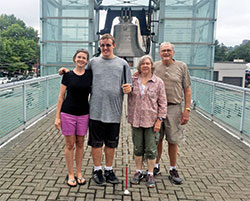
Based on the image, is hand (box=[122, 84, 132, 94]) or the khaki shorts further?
the khaki shorts

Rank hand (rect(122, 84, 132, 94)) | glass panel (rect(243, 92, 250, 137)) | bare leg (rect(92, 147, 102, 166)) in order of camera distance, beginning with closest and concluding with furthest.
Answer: hand (rect(122, 84, 132, 94)) → bare leg (rect(92, 147, 102, 166)) → glass panel (rect(243, 92, 250, 137))

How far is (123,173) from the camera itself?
398 cm

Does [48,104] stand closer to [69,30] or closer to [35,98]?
[35,98]

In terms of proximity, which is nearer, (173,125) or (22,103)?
(173,125)

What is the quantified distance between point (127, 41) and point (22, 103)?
9.39ft

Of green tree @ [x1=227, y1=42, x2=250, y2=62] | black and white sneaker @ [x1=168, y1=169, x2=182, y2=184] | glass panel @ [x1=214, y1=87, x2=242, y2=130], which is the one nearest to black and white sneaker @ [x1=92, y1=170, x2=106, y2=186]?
black and white sneaker @ [x1=168, y1=169, x2=182, y2=184]

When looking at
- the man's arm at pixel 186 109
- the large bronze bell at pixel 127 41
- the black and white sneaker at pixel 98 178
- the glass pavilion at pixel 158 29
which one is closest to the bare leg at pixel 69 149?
the black and white sneaker at pixel 98 178

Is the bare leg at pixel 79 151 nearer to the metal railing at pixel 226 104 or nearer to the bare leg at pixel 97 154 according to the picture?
the bare leg at pixel 97 154

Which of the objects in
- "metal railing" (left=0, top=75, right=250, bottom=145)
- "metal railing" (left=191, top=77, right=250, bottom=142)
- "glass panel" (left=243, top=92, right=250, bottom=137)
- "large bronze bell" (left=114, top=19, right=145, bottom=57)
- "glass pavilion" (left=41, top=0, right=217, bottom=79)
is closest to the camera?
"metal railing" (left=0, top=75, right=250, bottom=145)

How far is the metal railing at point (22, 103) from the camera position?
5.13m

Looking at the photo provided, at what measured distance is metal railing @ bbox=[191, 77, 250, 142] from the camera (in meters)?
5.69

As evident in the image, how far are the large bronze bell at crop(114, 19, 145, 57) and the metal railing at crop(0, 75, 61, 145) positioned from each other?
2.22 meters

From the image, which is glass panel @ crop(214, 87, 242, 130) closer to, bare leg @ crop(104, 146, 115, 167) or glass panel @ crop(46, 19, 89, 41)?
bare leg @ crop(104, 146, 115, 167)

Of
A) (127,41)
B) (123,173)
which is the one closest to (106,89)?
(123,173)
